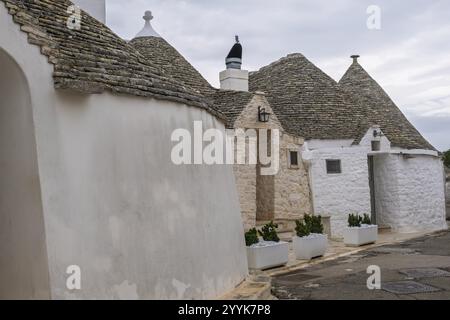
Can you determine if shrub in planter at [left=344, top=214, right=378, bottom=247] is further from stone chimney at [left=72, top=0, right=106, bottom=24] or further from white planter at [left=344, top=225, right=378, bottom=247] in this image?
stone chimney at [left=72, top=0, right=106, bottom=24]

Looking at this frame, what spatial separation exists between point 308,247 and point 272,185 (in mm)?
3754

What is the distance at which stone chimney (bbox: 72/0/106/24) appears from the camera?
10.4m

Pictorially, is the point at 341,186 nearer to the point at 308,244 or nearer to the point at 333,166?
the point at 333,166

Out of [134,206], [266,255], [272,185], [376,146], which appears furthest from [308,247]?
[376,146]

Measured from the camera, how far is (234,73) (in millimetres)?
15367

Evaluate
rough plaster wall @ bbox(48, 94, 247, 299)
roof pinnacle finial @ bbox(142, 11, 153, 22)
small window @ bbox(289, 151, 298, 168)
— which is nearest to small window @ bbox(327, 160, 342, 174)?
small window @ bbox(289, 151, 298, 168)

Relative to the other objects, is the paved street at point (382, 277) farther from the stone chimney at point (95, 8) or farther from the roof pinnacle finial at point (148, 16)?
the roof pinnacle finial at point (148, 16)

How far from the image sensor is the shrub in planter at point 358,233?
13344mm

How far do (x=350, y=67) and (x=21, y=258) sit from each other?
18.6 meters

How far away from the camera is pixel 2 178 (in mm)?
5180

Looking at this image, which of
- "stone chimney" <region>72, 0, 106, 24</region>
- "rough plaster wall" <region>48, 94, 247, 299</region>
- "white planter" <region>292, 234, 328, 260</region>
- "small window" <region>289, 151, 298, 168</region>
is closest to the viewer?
"rough plaster wall" <region>48, 94, 247, 299</region>

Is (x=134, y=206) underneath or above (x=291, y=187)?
above

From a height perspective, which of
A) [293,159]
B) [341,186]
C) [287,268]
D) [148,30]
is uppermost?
[148,30]
